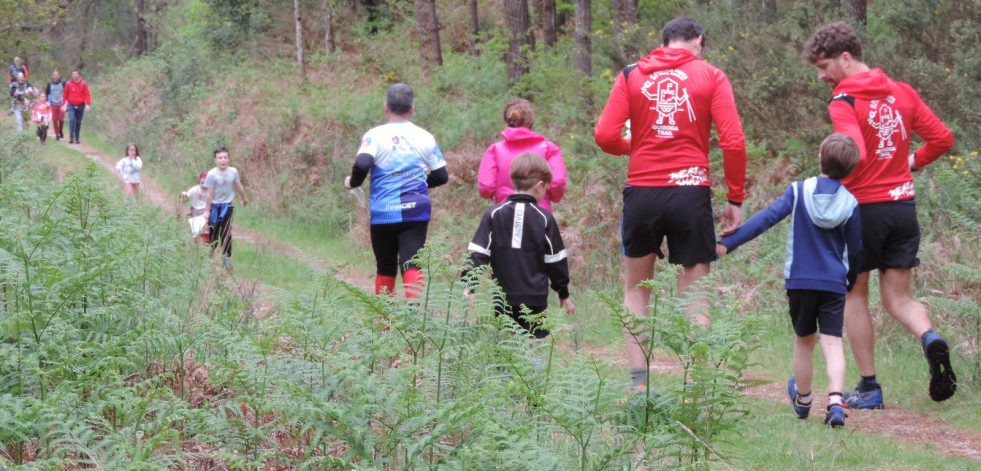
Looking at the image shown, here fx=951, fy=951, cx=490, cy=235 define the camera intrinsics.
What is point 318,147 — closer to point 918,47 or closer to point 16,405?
point 918,47

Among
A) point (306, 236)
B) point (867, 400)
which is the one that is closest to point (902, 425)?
point (867, 400)

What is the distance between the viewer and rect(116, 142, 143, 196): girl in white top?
14.6 m

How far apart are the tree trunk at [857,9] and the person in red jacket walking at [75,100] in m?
21.8

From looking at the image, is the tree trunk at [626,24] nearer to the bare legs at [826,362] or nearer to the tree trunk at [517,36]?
the tree trunk at [517,36]

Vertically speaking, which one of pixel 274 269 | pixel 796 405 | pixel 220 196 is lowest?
pixel 274 269

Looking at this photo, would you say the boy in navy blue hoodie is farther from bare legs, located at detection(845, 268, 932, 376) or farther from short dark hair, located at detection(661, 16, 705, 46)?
short dark hair, located at detection(661, 16, 705, 46)

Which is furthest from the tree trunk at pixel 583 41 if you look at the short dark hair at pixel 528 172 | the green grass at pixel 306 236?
the short dark hair at pixel 528 172

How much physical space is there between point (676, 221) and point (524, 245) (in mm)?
955

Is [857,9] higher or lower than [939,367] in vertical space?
higher

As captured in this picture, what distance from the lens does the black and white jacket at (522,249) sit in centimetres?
599

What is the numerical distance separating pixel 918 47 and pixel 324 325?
10.1 m

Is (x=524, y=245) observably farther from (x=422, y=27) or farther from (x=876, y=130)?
(x=422, y=27)

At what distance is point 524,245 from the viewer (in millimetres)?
5996

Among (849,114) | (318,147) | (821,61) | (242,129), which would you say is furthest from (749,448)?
(242,129)
